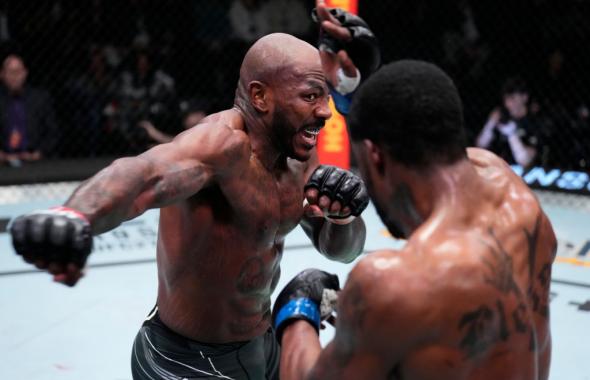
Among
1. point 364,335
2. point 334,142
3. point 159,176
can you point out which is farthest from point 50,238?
point 334,142

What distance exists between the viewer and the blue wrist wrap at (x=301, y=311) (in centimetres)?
151

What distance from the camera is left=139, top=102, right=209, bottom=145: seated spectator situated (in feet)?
19.3

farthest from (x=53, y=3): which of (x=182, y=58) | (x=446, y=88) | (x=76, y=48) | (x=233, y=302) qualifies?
(x=446, y=88)

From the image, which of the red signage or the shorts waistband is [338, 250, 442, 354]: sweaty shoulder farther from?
the red signage

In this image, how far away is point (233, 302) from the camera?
1939 mm

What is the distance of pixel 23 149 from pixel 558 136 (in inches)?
143

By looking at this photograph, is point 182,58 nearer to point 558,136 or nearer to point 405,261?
point 558,136

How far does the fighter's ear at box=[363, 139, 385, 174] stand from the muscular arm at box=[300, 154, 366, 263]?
2.66 feet

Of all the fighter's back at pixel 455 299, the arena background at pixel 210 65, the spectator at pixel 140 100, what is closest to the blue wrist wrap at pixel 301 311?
the fighter's back at pixel 455 299

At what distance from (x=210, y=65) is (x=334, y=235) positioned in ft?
14.3

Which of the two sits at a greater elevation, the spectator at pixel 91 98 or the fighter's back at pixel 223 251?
the fighter's back at pixel 223 251

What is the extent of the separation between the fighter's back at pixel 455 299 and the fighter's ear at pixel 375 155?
115 millimetres

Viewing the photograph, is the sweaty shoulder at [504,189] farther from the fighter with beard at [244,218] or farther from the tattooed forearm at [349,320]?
the fighter with beard at [244,218]

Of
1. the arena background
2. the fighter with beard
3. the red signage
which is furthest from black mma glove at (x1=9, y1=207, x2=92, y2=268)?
the red signage
